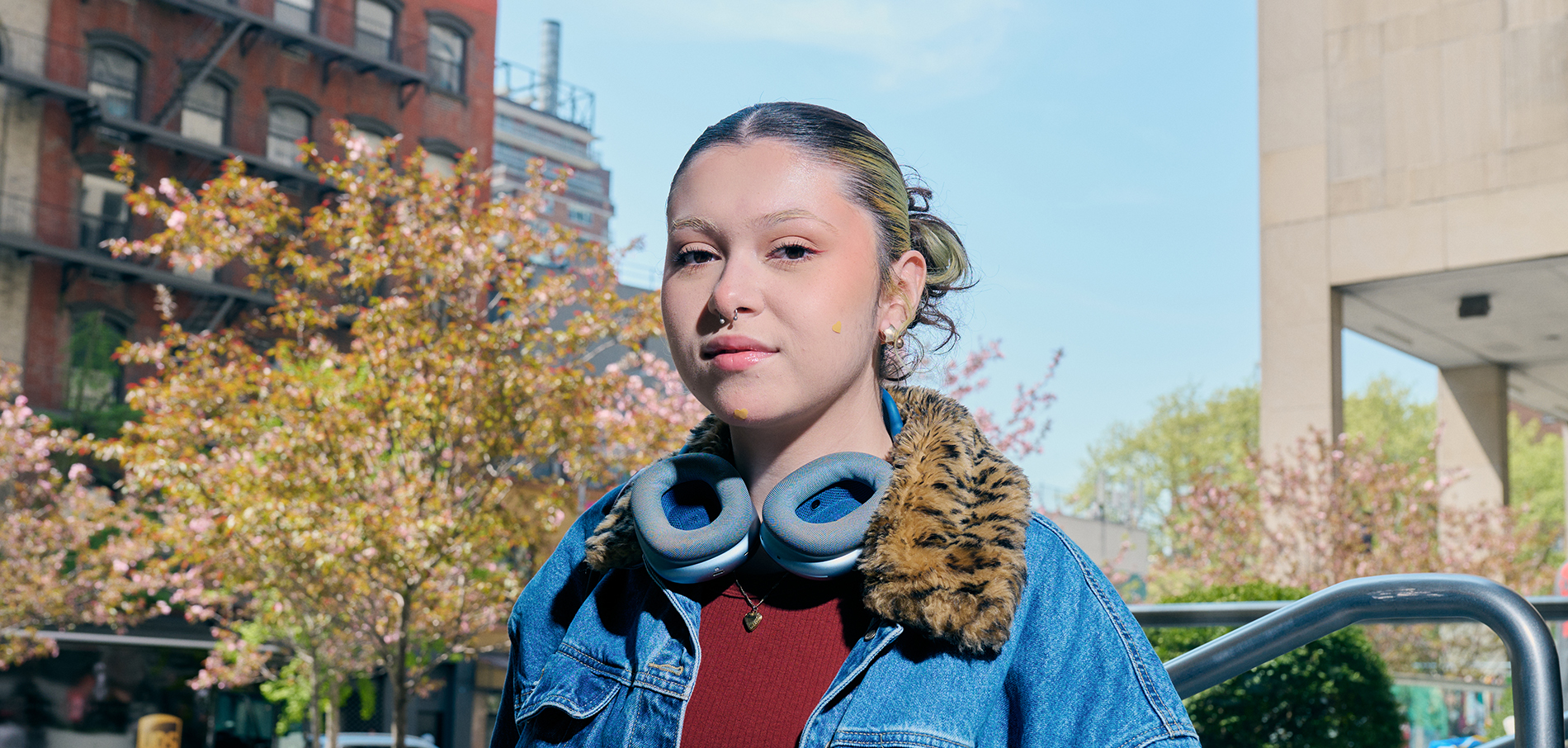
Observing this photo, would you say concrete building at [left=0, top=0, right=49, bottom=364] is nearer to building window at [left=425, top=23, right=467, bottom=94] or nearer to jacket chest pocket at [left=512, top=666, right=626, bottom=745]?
building window at [left=425, top=23, right=467, bottom=94]

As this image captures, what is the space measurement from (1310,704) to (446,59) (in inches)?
1187

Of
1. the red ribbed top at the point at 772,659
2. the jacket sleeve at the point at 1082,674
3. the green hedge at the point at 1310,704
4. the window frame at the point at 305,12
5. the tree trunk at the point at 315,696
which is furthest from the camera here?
the window frame at the point at 305,12

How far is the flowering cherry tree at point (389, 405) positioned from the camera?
42.9 ft

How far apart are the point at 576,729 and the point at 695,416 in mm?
14465

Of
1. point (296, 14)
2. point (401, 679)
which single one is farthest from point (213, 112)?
point (401, 679)

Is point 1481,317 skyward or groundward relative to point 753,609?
skyward

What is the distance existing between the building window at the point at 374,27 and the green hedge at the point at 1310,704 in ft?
96.2

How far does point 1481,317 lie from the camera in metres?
15.8

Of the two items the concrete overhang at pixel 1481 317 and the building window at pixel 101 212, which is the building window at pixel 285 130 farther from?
the concrete overhang at pixel 1481 317

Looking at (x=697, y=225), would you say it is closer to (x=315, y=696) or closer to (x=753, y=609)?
(x=753, y=609)

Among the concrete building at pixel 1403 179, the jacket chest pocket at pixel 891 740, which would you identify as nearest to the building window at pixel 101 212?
the concrete building at pixel 1403 179

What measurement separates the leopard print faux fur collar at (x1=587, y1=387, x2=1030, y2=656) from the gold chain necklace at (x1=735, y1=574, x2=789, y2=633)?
0.51 feet

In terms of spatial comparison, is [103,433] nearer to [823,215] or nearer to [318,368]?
[318,368]

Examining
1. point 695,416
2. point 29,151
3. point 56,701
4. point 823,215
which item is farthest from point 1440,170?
point 29,151
